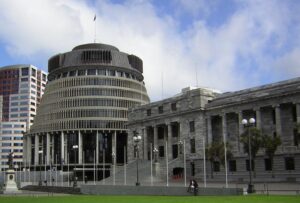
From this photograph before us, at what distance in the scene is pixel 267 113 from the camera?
82.8 m

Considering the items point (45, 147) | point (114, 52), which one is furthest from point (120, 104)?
point (45, 147)

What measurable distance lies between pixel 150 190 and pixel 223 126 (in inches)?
1541

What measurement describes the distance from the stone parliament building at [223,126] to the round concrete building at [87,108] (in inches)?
1386

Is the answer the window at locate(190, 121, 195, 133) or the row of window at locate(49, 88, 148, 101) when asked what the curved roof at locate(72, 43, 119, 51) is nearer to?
the row of window at locate(49, 88, 148, 101)

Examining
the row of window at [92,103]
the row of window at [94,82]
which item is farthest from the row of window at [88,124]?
the row of window at [94,82]

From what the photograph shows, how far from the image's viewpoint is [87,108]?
479ft

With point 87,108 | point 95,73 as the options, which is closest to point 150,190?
point 87,108

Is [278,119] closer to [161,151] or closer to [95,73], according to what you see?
[161,151]

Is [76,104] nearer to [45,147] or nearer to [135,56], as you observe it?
[45,147]

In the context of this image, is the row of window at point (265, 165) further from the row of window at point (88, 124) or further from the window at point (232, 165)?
the row of window at point (88, 124)

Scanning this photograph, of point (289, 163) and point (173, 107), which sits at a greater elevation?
point (173, 107)

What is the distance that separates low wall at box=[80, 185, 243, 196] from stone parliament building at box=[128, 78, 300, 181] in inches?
867

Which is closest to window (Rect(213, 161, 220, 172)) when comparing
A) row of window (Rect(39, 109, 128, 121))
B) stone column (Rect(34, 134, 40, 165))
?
row of window (Rect(39, 109, 128, 121))

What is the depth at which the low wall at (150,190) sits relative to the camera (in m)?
44.1
